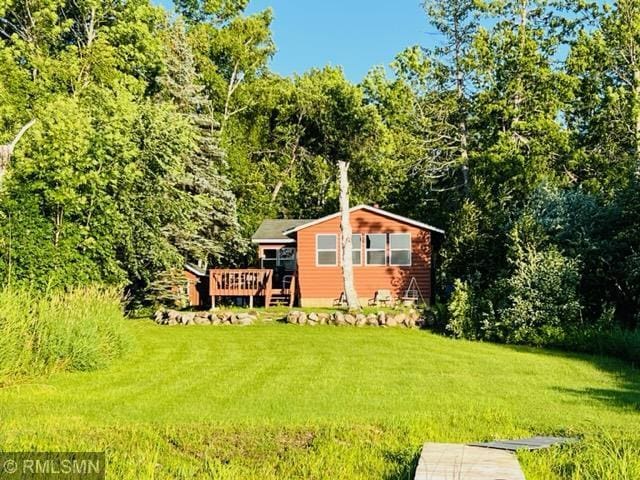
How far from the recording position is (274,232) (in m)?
26.6

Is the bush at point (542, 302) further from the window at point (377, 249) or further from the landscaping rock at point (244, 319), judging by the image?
the window at point (377, 249)

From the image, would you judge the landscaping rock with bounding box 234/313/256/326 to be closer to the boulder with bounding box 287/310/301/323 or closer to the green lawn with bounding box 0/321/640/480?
the boulder with bounding box 287/310/301/323

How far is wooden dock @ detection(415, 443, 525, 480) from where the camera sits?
188 inches

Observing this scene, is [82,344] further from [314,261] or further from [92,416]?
[314,261]

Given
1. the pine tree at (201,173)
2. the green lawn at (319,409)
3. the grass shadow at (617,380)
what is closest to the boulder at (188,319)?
the green lawn at (319,409)

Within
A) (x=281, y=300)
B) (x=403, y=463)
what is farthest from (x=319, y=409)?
(x=281, y=300)

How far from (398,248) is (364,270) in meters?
1.45

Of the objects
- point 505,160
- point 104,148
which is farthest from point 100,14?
point 505,160

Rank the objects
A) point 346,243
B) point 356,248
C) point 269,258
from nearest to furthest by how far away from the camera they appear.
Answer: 1. point 346,243
2. point 356,248
3. point 269,258

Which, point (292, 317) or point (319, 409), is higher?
point (292, 317)

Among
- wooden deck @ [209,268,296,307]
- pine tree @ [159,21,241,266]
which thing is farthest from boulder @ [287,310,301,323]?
pine tree @ [159,21,241,266]

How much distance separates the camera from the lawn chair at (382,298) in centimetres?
2327

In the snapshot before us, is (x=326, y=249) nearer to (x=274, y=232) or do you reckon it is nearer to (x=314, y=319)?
(x=274, y=232)

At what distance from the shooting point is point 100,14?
87.0 ft
